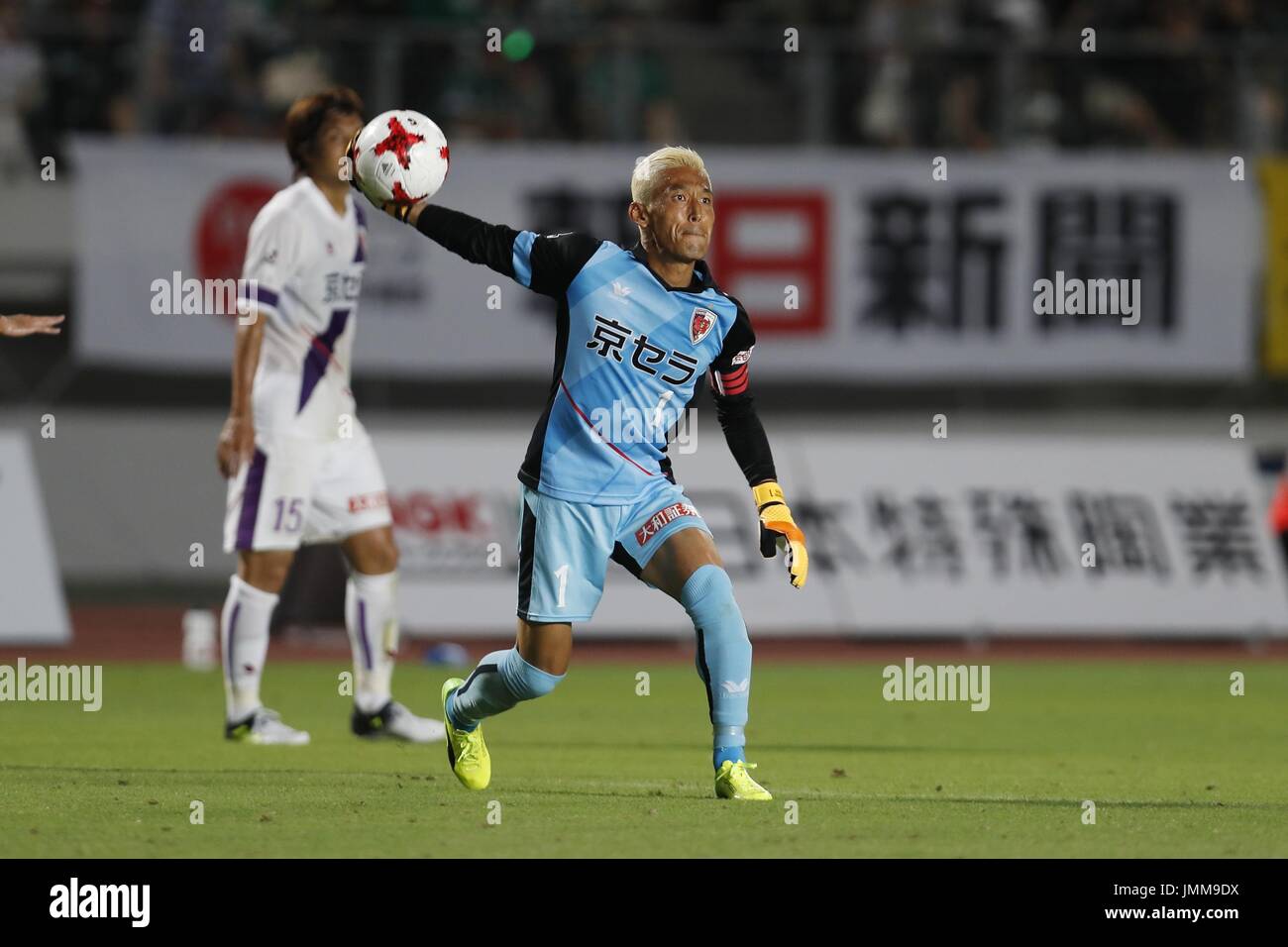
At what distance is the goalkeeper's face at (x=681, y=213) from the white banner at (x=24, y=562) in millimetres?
7877

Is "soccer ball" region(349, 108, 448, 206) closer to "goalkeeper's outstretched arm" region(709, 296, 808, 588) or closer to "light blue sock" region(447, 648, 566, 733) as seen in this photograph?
"goalkeeper's outstretched arm" region(709, 296, 808, 588)

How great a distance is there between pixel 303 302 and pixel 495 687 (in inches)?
106

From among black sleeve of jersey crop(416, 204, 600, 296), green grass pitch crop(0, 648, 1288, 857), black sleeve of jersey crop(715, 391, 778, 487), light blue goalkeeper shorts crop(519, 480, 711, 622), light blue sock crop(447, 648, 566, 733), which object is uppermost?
black sleeve of jersey crop(416, 204, 600, 296)

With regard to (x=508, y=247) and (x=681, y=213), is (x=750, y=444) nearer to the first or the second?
(x=681, y=213)

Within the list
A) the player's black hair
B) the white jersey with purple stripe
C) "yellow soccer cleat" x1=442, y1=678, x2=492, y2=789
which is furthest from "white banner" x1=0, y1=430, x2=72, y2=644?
"yellow soccer cleat" x1=442, y1=678, x2=492, y2=789

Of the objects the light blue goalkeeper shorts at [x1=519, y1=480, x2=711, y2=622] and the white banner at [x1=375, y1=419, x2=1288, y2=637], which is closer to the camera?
the light blue goalkeeper shorts at [x1=519, y1=480, x2=711, y2=622]

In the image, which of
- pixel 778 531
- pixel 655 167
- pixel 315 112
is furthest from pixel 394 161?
pixel 315 112

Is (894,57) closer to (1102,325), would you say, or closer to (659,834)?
(1102,325)

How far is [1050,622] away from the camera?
15.0 meters

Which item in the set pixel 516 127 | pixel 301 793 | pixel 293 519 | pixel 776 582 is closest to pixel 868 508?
pixel 776 582

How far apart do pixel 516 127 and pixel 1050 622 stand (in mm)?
6026

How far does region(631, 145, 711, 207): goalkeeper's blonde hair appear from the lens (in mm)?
7484

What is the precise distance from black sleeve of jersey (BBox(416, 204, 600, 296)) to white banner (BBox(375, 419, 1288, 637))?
24.3 feet

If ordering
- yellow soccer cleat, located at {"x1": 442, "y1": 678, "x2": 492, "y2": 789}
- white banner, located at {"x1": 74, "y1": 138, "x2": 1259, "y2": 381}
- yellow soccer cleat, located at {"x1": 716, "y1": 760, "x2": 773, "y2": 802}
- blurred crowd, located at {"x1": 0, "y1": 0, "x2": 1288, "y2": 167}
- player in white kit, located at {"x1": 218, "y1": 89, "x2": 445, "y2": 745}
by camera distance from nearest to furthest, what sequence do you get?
yellow soccer cleat, located at {"x1": 716, "y1": 760, "x2": 773, "y2": 802}, yellow soccer cleat, located at {"x1": 442, "y1": 678, "x2": 492, "y2": 789}, player in white kit, located at {"x1": 218, "y1": 89, "x2": 445, "y2": 745}, blurred crowd, located at {"x1": 0, "y1": 0, "x2": 1288, "y2": 167}, white banner, located at {"x1": 74, "y1": 138, "x2": 1259, "y2": 381}
